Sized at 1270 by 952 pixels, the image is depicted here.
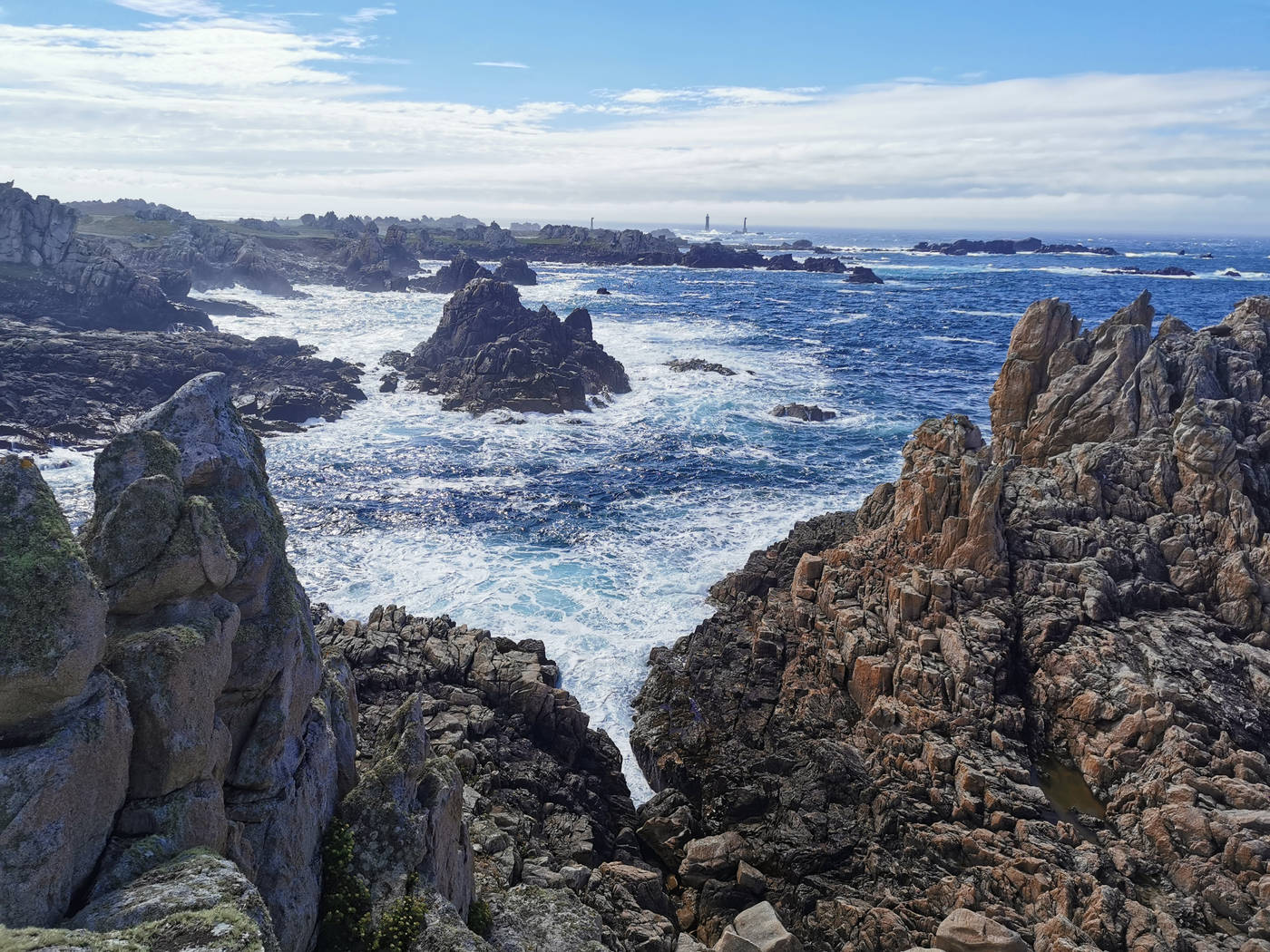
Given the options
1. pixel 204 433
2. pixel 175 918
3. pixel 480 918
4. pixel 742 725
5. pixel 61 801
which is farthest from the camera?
pixel 742 725

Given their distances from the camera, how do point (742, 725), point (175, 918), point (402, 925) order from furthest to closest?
1. point (742, 725)
2. point (402, 925)
3. point (175, 918)

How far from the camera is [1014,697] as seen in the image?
24.1 metres

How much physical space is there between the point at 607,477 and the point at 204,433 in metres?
36.0

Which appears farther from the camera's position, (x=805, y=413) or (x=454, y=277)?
(x=454, y=277)

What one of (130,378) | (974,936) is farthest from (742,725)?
(130,378)

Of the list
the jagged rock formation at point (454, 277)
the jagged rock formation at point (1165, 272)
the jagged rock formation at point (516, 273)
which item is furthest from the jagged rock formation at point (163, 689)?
the jagged rock formation at point (1165, 272)

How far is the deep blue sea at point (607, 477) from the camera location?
34.2 metres

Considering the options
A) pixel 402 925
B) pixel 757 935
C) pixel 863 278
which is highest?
pixel 863 278

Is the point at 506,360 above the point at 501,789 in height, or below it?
above

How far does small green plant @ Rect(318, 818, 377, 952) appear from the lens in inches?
506

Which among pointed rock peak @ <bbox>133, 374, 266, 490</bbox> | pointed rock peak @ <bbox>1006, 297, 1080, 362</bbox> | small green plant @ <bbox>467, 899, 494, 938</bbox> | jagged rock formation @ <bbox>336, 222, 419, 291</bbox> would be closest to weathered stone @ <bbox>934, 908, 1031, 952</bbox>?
small green plant @ <bbox>467, 899, 494, 938</bbox>

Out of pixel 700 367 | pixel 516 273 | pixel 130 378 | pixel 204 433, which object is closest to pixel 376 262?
pixel 516 273

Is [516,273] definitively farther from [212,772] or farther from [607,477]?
[212,772]

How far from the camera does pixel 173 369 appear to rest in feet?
209
